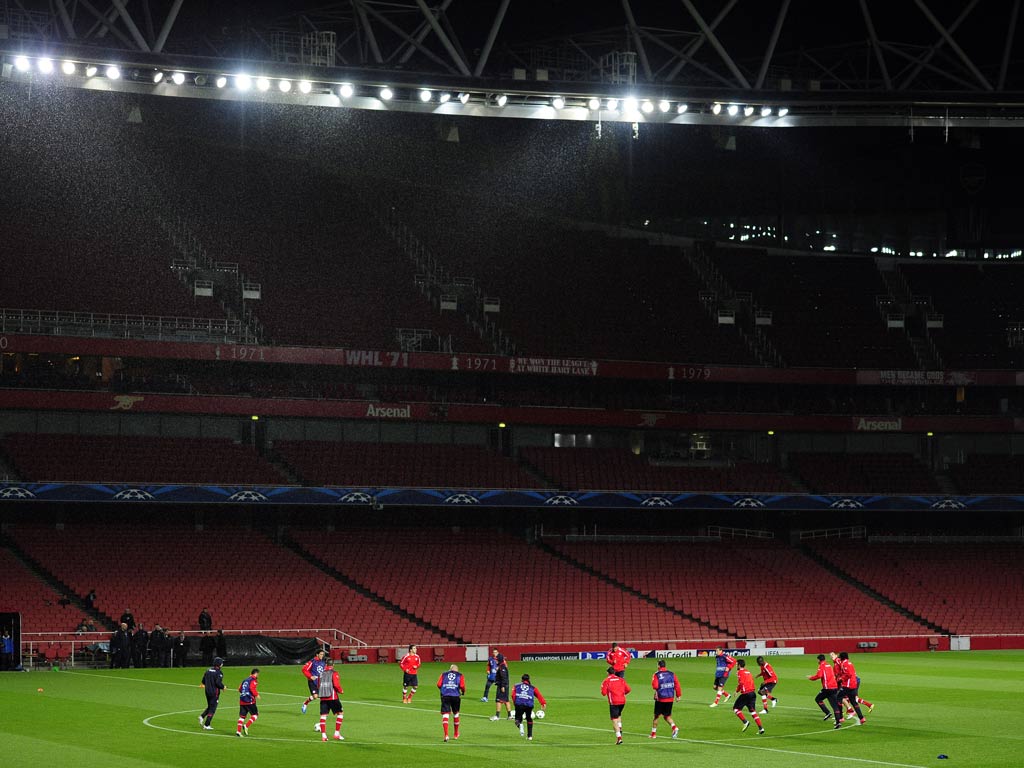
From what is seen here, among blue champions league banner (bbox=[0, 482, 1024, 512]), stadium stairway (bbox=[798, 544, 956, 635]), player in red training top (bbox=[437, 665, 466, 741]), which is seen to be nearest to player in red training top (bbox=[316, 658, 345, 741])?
player in red training top (bbox=[437, 665, 466, 741])

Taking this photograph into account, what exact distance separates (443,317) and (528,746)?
1542 inches

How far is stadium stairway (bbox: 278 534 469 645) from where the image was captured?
52281 millimetres

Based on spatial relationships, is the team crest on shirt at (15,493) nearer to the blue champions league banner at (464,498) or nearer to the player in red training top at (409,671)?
the blue champions league banner at (464,498)

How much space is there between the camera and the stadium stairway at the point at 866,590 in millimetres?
59428

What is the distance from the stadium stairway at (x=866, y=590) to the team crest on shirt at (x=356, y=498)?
70.3ft

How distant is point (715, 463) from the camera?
224 feet

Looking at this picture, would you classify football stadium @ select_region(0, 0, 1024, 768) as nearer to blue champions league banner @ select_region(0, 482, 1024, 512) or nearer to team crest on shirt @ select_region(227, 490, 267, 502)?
blue champions league banner @ select_region(0, 482, 1024, 512)

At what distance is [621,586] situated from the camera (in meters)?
58.9

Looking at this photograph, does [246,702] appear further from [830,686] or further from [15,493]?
[15,493]

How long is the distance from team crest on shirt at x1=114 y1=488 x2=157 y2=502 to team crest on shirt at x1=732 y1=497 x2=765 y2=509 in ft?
83.1

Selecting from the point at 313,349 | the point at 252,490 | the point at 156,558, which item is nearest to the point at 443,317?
the point at 313,349

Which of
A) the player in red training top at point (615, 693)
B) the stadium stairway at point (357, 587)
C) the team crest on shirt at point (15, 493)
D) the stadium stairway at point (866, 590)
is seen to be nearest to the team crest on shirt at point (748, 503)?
the stadium stairway at point (866, 590)

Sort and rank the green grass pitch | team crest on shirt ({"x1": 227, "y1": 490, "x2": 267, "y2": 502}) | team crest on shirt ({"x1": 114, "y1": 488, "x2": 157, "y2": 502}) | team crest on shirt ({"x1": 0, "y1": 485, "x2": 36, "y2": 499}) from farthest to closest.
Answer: team crest on shirt ({"x1": 227, "y1": 490, "x2": 267, "y2": 502}), team crest on shirt ({"x1": 114, "y1": 488, "x2": 157, "y2": 502}), team crest on shirt ({"x1": 0, "y1": 485, "x2": 36, "y2": 499}), the green grass pitch

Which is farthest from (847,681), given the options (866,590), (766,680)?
(866,590)
